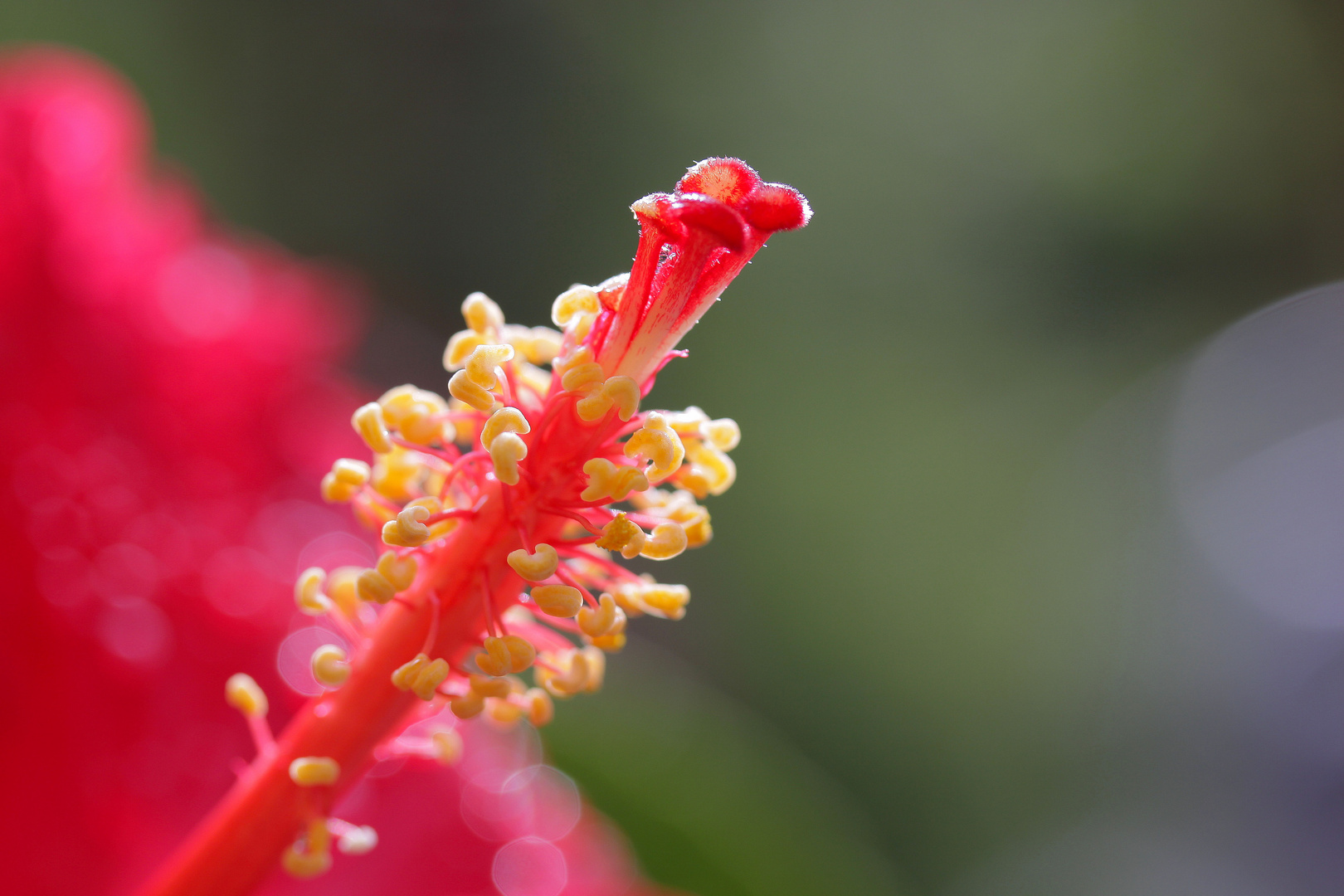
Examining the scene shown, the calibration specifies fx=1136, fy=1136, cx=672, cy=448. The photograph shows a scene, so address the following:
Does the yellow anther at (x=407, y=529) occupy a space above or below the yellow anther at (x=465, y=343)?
below

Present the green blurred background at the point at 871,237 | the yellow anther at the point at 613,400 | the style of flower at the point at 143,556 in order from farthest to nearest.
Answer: the green blurred background at the point at 871,237 → the style of flower at the point at 143,556 → the yellow anther at the point at 613,400

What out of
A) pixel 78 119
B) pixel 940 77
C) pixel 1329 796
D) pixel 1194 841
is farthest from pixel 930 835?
pixel 78 119

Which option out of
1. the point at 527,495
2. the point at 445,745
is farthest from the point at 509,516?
the point at 445,745

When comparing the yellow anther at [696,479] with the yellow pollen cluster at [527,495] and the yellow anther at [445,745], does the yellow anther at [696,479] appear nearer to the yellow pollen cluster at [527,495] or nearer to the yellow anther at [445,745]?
the yellow pollen cluster at [527,495]

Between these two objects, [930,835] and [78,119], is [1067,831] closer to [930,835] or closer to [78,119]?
[930,835]

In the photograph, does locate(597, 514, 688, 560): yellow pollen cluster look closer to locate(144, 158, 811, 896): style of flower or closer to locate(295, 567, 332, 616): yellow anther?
locate(144, 158, 811, 896): style of flower

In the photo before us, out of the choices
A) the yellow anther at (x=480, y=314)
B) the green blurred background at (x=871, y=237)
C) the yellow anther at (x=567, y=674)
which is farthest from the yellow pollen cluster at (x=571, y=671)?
the green blurred background at (x=871, y=237)
